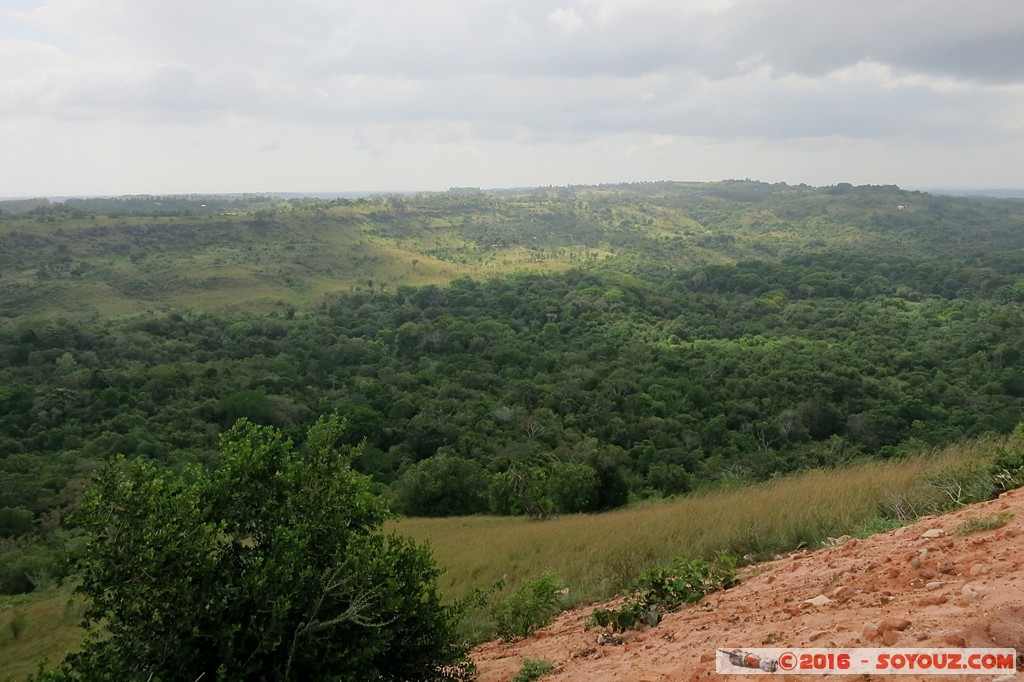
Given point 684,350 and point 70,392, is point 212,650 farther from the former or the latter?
point 684,350

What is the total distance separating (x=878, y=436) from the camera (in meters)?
33.8

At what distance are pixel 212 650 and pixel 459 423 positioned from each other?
33.7 metres

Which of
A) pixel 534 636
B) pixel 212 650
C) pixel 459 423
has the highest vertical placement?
pixel 212 650

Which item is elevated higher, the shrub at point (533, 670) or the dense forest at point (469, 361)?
the shrub at point (533, 670)

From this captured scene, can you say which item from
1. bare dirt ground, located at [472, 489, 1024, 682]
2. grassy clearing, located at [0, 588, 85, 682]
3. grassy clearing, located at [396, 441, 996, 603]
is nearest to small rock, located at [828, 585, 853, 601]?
bare dirt ground, located at [472, 489, 1024, 682]

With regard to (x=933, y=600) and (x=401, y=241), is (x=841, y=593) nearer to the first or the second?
(x=933, y=600)

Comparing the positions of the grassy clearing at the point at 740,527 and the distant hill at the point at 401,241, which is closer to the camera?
the grassy clearing at the point at 740,527

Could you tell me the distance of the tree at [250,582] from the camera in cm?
439

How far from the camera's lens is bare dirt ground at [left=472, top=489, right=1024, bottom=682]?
3.62m

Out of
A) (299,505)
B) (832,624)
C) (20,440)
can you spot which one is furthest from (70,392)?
(832,624)

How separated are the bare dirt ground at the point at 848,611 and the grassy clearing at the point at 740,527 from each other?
98cm

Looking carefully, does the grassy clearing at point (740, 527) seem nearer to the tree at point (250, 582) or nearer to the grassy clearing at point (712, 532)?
the grassy clearing at point (712, 532)

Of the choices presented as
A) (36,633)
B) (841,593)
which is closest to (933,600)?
(841,593)

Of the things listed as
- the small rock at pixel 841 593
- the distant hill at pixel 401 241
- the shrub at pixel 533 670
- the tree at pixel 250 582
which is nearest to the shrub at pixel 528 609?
the shrub at pixel 533 670
